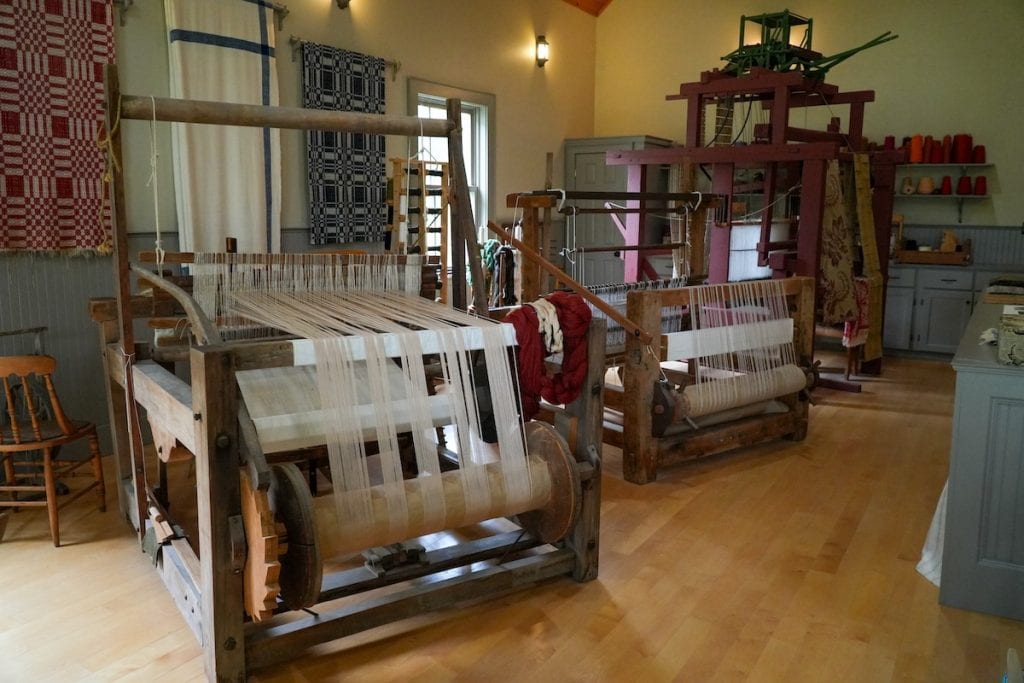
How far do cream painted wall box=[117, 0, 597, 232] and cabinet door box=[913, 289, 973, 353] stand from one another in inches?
137

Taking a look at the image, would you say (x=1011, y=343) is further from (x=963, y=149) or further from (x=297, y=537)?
(x=963, y=149)

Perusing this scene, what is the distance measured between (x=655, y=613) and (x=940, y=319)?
5183 mm

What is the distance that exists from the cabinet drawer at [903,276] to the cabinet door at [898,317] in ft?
0.14

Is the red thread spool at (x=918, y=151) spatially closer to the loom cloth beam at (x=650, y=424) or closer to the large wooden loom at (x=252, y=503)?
the loom cloth beam at (x=650, y=424)

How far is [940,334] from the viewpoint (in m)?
6.56

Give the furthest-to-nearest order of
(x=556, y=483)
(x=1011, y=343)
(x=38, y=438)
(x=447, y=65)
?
(x=447, y=65) < (x=38, y=438) < (x=556, y=483) < (x=1011, y=343)

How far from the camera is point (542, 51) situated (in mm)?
7242

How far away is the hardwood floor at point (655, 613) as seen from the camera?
2188 mm

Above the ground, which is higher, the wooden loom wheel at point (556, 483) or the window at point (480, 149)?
the window at point (480, 149)

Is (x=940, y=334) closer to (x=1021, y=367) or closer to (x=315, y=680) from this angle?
(x=1021, y=367)

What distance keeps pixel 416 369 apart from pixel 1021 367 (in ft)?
5.82

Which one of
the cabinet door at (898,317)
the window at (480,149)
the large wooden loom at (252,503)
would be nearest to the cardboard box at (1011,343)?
the large wooden loom at (252,503)

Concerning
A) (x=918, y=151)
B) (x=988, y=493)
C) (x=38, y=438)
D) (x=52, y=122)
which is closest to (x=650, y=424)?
(x=988, y=493)

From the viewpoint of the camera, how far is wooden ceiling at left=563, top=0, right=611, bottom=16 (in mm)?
7807
